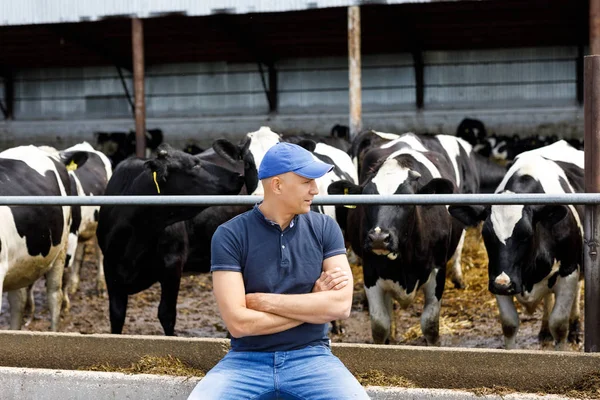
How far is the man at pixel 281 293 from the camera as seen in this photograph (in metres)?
3.15

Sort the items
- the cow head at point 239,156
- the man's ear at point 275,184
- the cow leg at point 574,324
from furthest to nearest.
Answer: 1. the cow head at point 239,156
2. the cow leg at point 574,324
3. the man's ear at point 275,184

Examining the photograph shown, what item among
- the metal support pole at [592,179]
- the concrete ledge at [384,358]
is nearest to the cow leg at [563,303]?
the metal support pole at [592,179]

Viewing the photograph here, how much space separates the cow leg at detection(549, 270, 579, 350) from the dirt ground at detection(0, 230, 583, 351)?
68 centimetres

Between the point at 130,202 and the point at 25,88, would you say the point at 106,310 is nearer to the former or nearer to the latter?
the point at 130,202

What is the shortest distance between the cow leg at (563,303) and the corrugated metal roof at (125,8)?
9866mm

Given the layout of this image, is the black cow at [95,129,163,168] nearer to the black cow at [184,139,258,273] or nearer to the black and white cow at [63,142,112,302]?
the black and white cow at [63,142,112,302]

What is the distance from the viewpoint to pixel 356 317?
26.2 ft

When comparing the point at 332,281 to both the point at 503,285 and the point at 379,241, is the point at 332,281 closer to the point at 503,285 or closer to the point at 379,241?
the point at 379,241

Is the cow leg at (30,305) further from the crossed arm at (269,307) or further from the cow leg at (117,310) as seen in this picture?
the crossed arm at (269,307)

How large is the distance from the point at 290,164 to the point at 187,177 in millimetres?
2971

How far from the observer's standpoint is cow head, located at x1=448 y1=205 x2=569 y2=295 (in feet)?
17.9

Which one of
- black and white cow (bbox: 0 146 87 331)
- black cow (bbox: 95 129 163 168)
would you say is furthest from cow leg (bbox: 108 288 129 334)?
black cow (bbox: 95 129 163 168)

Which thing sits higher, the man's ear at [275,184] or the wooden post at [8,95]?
the wooden post at [8,95]

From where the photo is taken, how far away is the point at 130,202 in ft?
14.0
